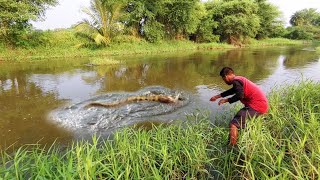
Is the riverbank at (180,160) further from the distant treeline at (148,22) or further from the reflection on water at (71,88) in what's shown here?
the distant treeline at (148,22)

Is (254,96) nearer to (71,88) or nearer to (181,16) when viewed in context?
(71,88)

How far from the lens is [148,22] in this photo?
21297 mm

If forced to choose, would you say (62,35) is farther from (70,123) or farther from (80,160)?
(80,160)

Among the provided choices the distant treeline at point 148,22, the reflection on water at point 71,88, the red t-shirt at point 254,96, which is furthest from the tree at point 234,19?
the red t-shirt at point 254,96

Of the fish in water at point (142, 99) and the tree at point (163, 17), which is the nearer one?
the fish in water at point (142, 99)

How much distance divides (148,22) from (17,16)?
10.8 m

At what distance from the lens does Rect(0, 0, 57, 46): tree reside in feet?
42.7

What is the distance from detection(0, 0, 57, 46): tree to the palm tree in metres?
2.71

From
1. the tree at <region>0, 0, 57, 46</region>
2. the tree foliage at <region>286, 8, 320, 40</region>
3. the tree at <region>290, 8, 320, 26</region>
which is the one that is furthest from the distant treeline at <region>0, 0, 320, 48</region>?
→ the tree at <region>290, 8, 320, 26</region>

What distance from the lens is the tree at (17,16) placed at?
1301 centimetres

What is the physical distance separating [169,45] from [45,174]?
68.6 ft

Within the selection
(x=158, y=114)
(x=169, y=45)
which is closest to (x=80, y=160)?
(x=158, y=114)

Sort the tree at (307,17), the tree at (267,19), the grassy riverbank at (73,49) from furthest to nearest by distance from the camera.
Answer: the tree at (307,17)
the tree at (267,19)
the grassy riverbank at (73,49)

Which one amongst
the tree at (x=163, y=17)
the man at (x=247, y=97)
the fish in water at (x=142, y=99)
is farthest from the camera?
the tree at (x=163, y=17)
